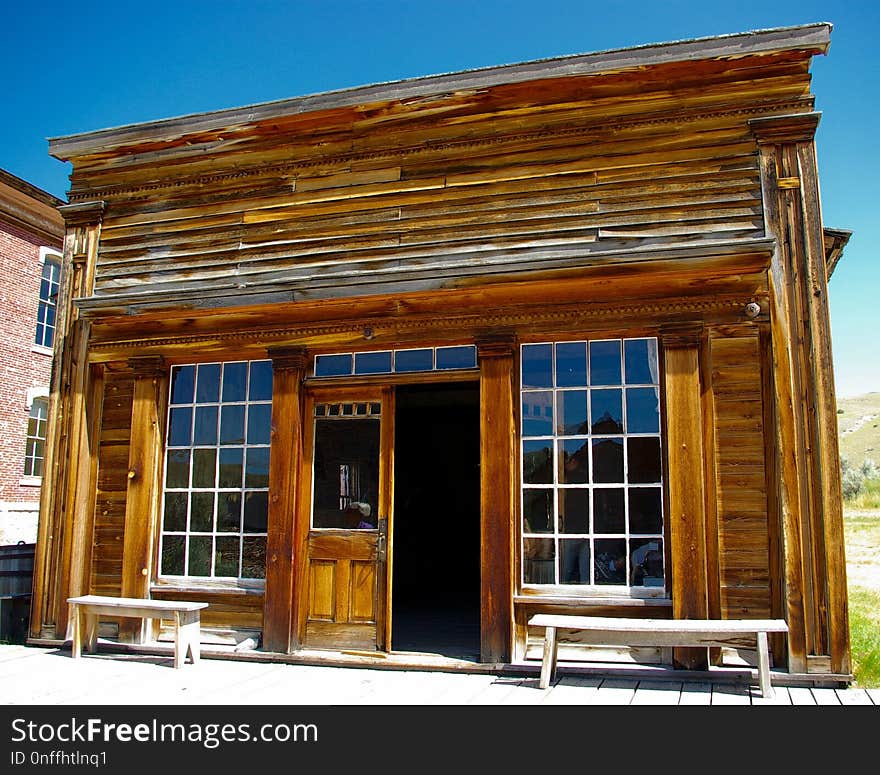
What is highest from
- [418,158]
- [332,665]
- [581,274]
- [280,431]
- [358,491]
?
[418,158]

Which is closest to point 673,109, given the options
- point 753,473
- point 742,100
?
point 742,100

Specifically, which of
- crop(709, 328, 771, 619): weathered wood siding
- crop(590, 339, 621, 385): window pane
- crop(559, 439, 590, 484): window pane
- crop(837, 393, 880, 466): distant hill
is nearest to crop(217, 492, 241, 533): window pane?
crop(559, 439, 590, 484): window pane

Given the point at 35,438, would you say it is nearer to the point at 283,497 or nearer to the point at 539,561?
the point at 283,497

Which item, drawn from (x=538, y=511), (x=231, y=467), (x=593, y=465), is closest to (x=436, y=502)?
(x=231, y=467)

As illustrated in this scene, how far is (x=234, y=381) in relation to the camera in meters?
7.78

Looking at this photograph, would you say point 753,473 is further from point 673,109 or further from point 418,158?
point 418,158

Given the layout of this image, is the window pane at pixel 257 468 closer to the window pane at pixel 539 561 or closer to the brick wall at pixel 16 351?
the window pane at pixel 539 561

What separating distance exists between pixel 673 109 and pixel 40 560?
731cm

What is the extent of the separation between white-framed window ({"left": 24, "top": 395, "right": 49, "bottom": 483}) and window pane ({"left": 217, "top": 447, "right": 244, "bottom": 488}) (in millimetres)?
12835

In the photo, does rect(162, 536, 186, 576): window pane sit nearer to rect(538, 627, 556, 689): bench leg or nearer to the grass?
rect(538, 627, 556, 689): bench leg

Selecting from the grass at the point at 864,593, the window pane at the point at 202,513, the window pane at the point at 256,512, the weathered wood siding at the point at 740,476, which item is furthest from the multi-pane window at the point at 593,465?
the window pane at the point at 202,513

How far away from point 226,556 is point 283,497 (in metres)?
0.90

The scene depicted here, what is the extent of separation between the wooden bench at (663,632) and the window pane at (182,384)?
413cm

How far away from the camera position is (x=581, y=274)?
6477 millimetres
